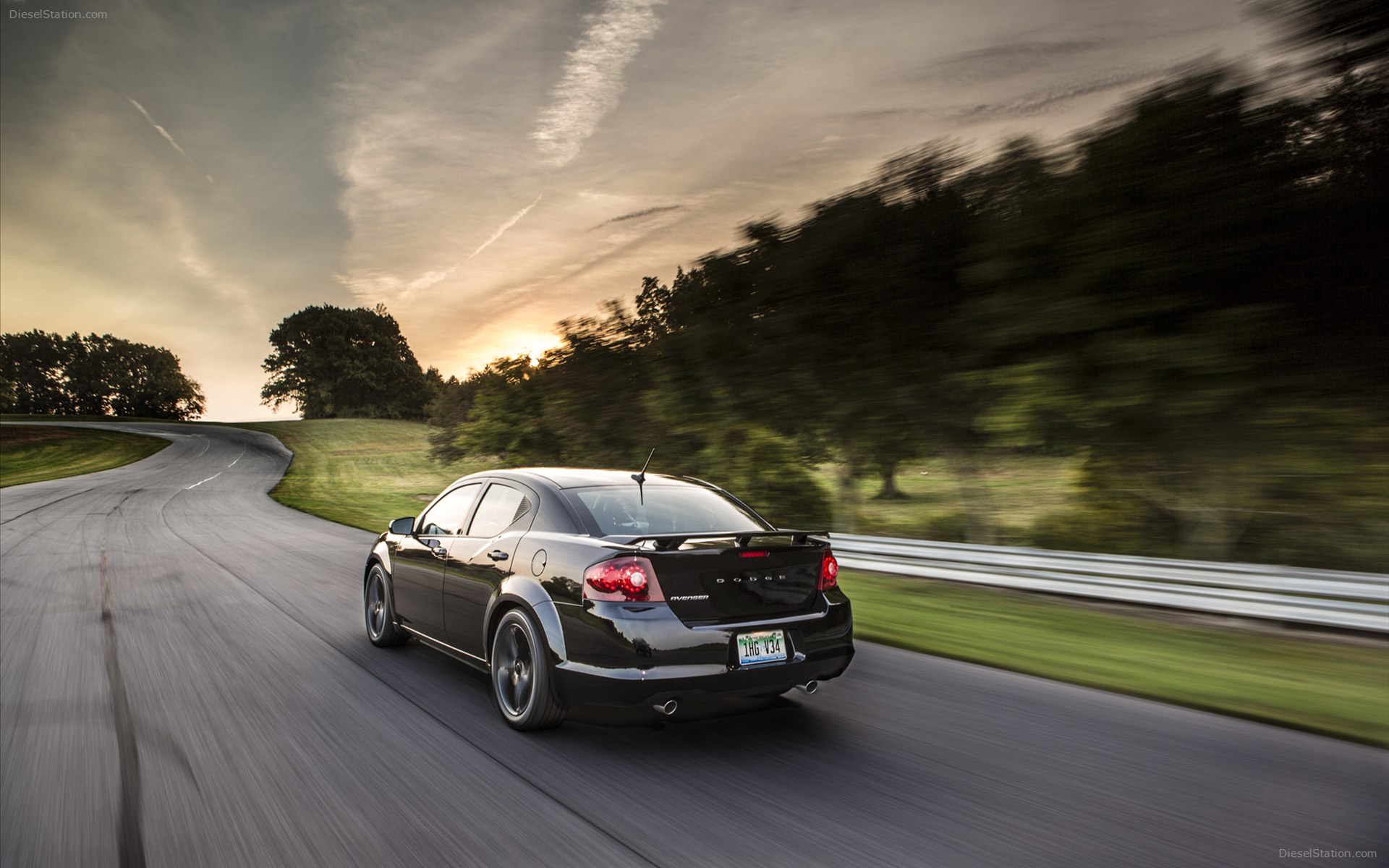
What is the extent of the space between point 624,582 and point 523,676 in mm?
945

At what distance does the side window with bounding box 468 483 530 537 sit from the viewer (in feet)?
16.5

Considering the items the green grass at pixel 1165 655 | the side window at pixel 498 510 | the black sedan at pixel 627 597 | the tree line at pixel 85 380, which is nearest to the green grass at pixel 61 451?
the side window at pixel 498 510

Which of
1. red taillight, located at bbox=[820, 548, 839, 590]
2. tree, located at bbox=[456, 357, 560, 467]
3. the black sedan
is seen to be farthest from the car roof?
tree, located at bbox=[456, 357, 560, 467]

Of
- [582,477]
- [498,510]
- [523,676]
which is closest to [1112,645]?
[582,477]

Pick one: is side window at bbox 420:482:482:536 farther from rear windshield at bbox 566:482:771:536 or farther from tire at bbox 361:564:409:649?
rear windshield at bbox 566:482:771:536

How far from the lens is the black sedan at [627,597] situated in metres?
4.02

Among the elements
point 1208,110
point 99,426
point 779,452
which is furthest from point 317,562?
point 99,426

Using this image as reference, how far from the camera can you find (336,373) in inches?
3898

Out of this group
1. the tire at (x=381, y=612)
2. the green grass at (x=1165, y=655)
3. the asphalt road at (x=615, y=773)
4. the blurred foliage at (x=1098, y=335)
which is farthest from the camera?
the blurred foliage at (x=1098, y=335)

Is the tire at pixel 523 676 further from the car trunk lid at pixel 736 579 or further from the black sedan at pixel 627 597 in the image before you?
the car trunk lid at pixel 736 579

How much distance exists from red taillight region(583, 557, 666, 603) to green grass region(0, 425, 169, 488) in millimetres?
38555

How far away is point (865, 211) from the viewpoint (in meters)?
A: 12.1

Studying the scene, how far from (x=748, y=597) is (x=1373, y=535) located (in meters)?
8.55

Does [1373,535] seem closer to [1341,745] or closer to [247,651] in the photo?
[1341,745]
